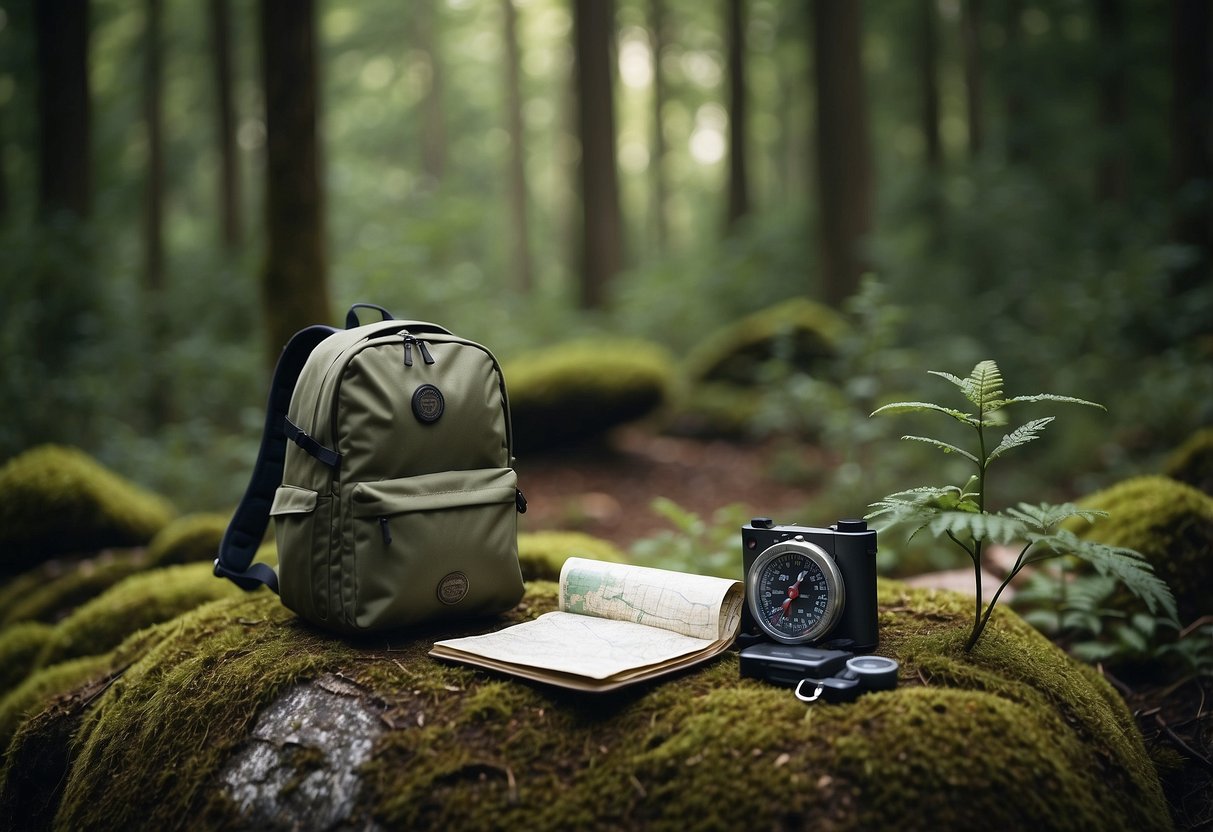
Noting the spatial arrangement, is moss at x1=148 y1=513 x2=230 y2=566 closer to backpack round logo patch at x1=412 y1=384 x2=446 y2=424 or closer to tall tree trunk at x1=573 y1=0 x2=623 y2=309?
backpack round logo patch at x1=412 y1=384 x2=446 y2=424

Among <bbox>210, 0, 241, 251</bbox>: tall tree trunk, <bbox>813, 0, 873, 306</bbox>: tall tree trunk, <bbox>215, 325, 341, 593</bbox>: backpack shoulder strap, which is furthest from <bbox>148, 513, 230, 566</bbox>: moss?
<bbox>210, 0, 241, 251</bbox>: tall tree trunk

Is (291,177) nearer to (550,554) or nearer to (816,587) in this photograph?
(550,554)

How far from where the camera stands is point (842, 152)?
10156 mm

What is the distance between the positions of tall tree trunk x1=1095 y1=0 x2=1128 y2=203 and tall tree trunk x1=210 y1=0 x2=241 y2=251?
1468 centimetres

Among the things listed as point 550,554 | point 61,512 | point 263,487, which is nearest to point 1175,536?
point 550,554

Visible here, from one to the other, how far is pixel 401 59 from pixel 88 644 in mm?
21309

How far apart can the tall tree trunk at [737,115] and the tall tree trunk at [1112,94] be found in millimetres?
5990

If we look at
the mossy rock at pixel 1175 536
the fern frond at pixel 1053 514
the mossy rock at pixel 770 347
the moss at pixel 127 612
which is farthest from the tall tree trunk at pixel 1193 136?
the moss at pixel 127 612

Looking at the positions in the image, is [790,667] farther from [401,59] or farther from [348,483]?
[401,59]

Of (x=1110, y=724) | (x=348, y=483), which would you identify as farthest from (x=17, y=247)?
(x=1110, y=724)

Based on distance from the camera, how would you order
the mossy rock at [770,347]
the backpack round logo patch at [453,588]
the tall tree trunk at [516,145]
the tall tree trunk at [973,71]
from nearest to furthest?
the backpack round logo patch at [453,588] < the mossy rock at [770,347] < the tall tree trunk at [973,71] < the tall tree trunk at [516,145]

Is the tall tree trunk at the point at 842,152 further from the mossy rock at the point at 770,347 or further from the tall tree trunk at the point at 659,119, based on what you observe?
the tall tree trunk at the point at 659,119

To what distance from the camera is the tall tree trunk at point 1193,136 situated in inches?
367

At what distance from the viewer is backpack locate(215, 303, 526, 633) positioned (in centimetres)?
254
